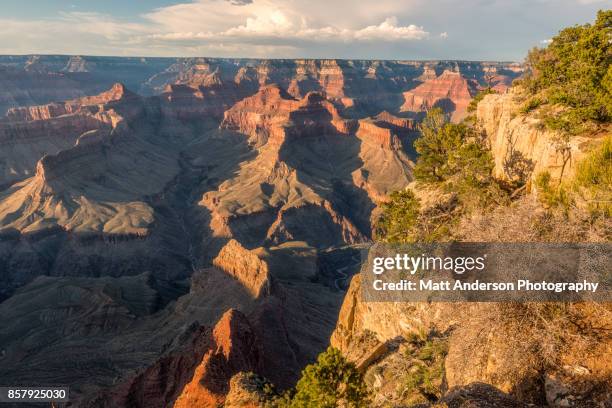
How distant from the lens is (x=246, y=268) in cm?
6800

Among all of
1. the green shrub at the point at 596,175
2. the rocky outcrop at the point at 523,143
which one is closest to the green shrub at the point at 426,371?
the green shrub at the point at 596,175

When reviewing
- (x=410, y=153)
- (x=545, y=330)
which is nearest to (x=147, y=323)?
(x=545, y=330)

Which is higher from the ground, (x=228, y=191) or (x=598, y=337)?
(x=598, y=337)

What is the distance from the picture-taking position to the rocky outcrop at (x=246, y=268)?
64131 millimetres

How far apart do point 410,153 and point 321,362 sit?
163 meters

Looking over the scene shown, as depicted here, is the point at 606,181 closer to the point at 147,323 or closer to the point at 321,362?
the point at 321,362

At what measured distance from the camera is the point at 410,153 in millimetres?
172250

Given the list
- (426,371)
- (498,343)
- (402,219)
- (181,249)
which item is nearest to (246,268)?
(402,219)

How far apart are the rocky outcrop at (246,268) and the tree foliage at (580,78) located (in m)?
45.5

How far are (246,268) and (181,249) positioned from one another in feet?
204

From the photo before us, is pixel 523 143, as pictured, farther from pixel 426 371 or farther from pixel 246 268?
pixel 246 268

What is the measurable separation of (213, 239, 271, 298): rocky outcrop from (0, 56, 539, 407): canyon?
0.88 feet

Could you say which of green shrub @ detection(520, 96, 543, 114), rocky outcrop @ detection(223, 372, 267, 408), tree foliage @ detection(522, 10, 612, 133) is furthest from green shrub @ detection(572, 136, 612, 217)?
rocky outcrop @ detection(223, 372, 267, 408)

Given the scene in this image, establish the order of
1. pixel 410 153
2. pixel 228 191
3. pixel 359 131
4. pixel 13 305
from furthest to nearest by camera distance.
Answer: pixel 359 131 → pixel 410 153 → pixel 228 191 → pixel 13 305
